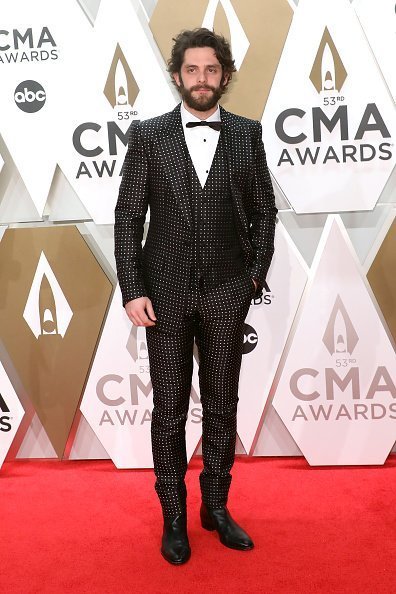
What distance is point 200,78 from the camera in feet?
6.30

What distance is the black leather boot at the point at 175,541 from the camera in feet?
6.55

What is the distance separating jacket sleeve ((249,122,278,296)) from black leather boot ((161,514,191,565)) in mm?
775

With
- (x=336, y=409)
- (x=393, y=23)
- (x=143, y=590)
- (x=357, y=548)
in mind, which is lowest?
(x=143, y=590)

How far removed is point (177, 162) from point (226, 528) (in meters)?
1.17

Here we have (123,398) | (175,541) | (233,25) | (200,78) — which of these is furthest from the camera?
(123,398)

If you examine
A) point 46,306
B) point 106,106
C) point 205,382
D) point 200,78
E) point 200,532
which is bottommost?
point 200,532

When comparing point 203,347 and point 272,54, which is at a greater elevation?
point 272,54

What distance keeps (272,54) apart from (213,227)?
39.7 inches

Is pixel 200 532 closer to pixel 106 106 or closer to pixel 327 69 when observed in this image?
pixel 106 106

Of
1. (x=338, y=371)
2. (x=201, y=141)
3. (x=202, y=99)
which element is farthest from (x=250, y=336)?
(x=202, y=99)

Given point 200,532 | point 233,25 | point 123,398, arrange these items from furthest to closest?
point 123,398, point 233,25, point 200,532

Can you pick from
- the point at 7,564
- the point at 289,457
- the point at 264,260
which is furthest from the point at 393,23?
the point at 7,564

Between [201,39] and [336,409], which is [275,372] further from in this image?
[201,39]

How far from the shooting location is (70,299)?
2.75 meters
